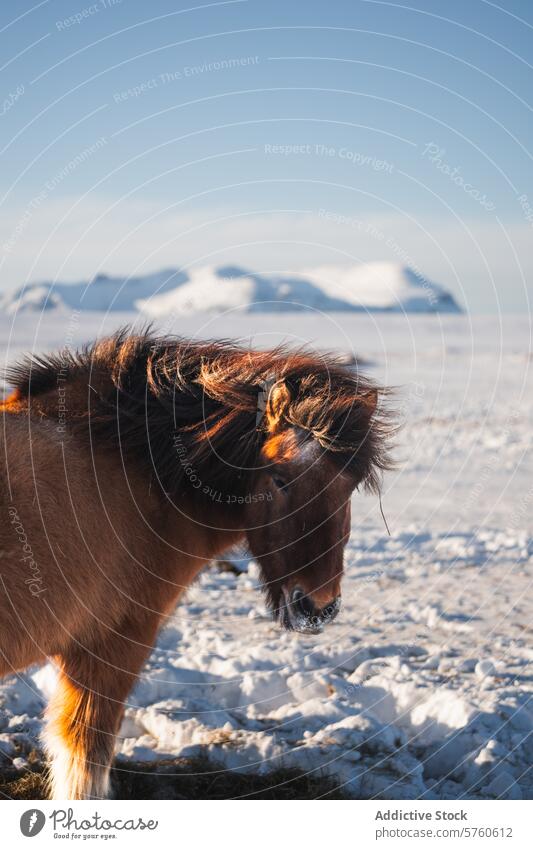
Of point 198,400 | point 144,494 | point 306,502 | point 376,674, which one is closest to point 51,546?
point 144,494

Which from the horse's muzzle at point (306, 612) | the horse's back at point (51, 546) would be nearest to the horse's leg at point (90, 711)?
the horse's back at point (51, 546)

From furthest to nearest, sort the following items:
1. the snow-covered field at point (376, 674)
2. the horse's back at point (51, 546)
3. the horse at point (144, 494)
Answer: the snow-covered field at point (376, 674) < the horse at point (144, 494) < the horse's back at point (51, 546)

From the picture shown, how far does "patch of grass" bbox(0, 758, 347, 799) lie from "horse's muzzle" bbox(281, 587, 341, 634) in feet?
3.74

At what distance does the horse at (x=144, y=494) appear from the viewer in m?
3.54

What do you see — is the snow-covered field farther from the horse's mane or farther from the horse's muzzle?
the horse's muzzle

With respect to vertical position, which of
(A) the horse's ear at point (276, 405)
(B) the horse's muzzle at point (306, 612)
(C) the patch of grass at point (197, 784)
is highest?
(A) the horse's ear at point (276, 405)

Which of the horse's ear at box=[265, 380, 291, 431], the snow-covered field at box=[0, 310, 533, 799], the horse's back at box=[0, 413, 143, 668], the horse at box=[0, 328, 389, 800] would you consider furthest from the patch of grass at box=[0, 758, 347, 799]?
the horse's ear at box=[265, 380, 291, 431]

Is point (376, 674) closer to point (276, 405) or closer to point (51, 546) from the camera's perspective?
point (276, 405)

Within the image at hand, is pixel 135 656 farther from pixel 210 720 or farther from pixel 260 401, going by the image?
pixel 260 401

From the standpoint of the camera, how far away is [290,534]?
12.0 feet

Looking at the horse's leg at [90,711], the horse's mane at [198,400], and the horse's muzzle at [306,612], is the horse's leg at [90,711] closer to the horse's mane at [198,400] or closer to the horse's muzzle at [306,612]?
the horse's muzzle at [306,612]

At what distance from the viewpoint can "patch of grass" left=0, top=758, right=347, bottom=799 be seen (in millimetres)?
4227

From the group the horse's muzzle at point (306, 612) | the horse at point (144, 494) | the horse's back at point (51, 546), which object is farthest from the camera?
the horse's muzzle at point (306, 612)
